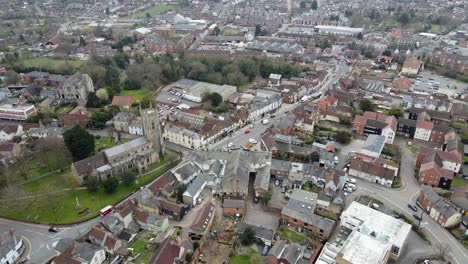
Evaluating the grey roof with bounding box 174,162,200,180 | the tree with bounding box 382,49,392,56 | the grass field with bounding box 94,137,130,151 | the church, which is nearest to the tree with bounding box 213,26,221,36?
the tree with bounding box 382,49,392,56

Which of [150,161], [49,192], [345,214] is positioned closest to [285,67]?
[150,161]

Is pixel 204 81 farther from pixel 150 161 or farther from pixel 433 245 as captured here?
pixel 433 245

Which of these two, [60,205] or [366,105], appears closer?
[60,205]

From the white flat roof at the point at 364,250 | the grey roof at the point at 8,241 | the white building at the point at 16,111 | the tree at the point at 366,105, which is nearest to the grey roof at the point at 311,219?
the white flat roof at the point at 364,250

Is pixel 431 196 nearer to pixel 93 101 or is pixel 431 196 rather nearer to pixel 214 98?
pixel 214 98

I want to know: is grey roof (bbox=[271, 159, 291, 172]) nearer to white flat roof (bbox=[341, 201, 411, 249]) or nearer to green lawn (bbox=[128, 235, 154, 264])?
white flat roof (bbox=[341, 201, 411, 249])

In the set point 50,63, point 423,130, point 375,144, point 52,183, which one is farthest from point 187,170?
point 50,63

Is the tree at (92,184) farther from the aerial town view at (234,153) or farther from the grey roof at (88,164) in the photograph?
the grey roof at (88,164)

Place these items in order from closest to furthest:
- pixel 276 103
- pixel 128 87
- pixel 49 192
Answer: pixel 49 192
pixel 276 103
pixel 128 87
